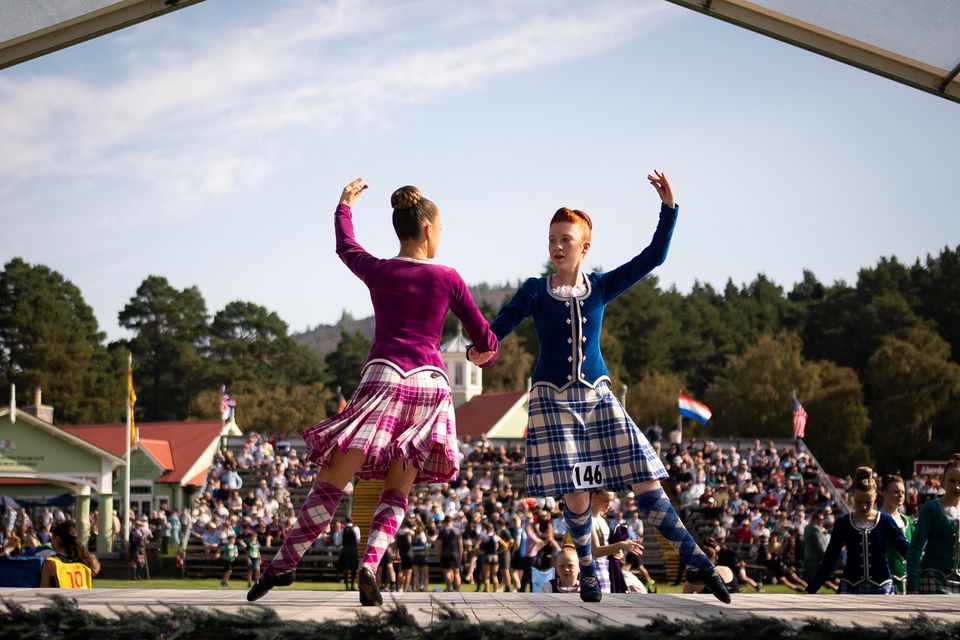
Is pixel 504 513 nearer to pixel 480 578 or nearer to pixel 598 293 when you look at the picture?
pixel 480 578

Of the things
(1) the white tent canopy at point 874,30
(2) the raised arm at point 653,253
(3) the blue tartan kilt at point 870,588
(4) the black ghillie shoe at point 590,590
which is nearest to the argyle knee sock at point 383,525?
(4) the black ghillie shoe at point 590,590

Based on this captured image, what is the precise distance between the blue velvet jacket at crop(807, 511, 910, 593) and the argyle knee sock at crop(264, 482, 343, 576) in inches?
155

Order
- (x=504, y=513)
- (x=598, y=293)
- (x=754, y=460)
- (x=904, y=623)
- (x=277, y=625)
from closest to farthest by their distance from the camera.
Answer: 1. (x=277, y=625)
2. (x=904, y=623)
3. (x=598, y=293)
4. (x=504, y=513)
5. (x=754, y=460)

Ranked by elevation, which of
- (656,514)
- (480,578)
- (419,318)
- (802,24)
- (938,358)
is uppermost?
(938,358)

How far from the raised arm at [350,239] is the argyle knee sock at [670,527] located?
6.76ft

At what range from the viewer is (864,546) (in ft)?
27.4

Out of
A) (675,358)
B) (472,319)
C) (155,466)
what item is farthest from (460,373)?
(472,319)

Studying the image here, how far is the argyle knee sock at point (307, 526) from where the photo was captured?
238 inches

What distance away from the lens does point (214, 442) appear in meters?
64.2

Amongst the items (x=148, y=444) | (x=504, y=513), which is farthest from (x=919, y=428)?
(x=504, y=513)

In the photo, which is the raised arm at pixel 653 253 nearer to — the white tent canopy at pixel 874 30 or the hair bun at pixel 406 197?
the white tent canopy at pixel 874 30

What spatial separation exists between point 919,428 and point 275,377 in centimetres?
6531

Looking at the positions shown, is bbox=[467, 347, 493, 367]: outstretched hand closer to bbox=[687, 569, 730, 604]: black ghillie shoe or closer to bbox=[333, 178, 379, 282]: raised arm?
bbox=[333, 178, 379, 282]: raised arm

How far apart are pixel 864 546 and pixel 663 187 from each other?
320 centimetres
